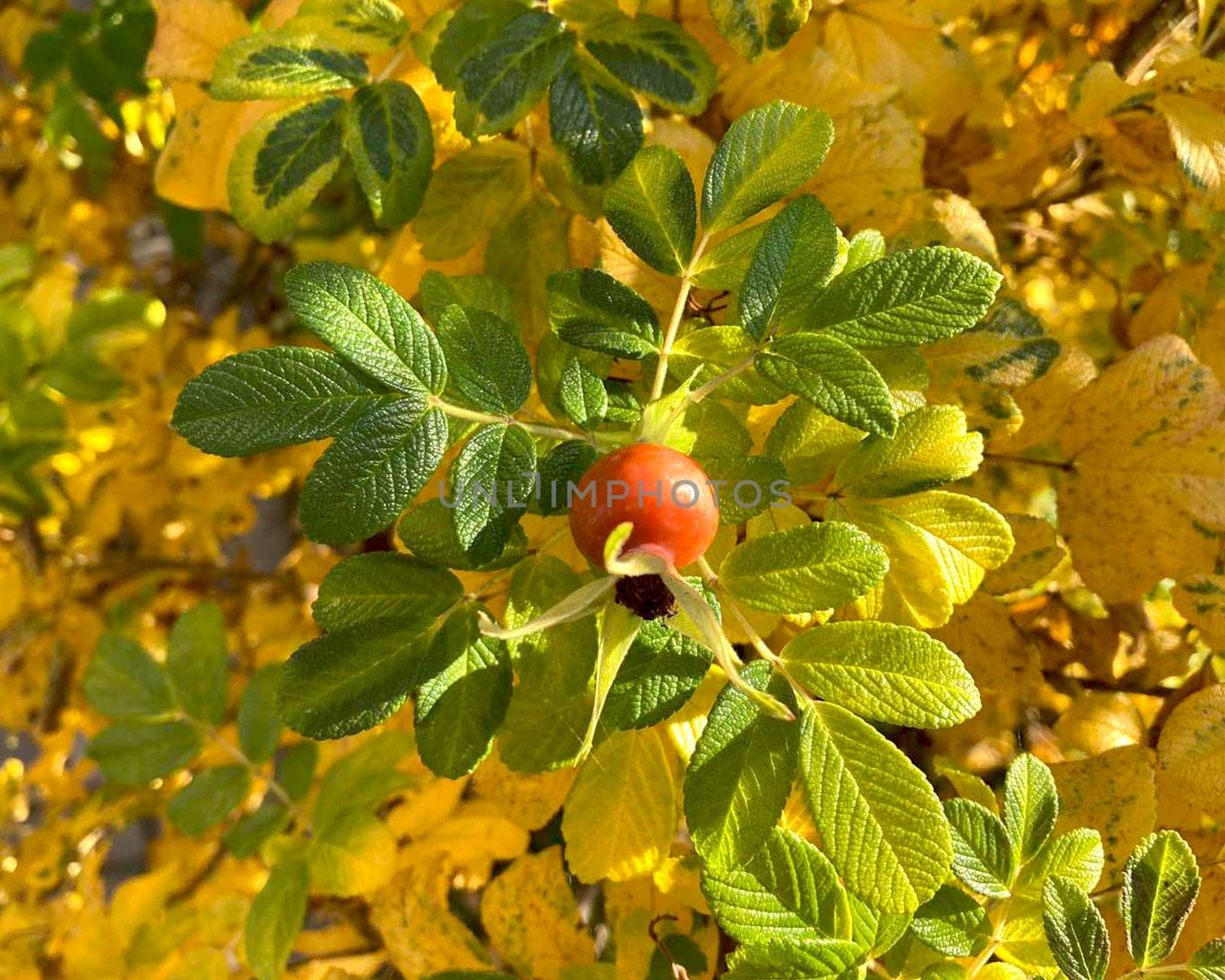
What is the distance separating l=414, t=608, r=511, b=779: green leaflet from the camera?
1.57 feet

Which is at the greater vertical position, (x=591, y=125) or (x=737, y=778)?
(x=591, y=125)

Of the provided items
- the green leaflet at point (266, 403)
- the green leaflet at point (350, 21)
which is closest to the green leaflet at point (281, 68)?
the green leaflet at point (350, 21)

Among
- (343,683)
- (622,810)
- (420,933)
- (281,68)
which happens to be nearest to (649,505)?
(343,683)

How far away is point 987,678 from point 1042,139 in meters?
0.44

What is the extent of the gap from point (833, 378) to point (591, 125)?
0.80 ft

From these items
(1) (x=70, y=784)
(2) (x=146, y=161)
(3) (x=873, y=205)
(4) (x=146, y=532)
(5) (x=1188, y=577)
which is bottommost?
(1) (x=70, y=784)

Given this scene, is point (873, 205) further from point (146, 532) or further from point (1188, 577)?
point (146, 532)

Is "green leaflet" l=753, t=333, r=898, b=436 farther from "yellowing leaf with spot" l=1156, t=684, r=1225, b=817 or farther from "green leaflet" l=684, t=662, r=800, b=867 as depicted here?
"yellowing leaf with spot" l=1156, t=684, r=1225, b=817

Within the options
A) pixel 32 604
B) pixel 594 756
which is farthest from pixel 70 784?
pixel 594 756

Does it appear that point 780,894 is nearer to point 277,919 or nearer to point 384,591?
point 384,591

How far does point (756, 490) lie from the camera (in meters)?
0.50

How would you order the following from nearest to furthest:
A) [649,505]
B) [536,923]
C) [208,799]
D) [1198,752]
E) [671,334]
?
[649,505], [671,334], [1198,752], [536,923], [208,799]

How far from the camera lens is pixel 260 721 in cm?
95

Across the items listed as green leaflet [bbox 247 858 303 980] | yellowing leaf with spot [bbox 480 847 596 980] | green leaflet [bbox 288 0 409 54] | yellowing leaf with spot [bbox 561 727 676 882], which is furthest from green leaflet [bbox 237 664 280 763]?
green leaflet [bbox 288 0 409 54]
